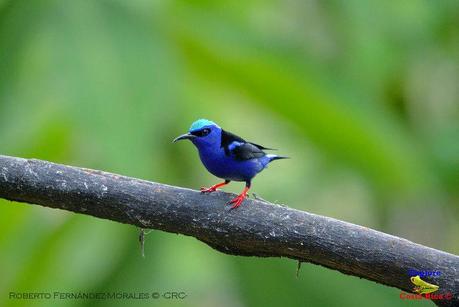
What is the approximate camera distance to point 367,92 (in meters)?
5.43

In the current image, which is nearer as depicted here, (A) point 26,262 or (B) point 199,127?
(B) point 199,127

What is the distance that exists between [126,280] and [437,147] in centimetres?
231

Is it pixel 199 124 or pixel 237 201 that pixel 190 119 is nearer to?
pixel 199 124

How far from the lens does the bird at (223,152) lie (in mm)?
4328

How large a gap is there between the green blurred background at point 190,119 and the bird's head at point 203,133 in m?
0.18

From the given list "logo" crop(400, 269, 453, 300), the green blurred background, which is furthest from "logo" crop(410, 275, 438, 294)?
the green blurred background

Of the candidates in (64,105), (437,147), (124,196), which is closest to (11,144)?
(64,105)

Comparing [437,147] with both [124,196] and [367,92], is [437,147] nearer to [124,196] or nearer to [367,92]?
[367,92]

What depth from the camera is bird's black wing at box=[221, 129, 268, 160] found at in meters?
4.41

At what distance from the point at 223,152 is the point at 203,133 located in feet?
0.46

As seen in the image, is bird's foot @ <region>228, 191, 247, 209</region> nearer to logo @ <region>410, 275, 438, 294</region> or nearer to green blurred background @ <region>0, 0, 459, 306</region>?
green blurred background @ <region>0, 0, 459, 306</region>

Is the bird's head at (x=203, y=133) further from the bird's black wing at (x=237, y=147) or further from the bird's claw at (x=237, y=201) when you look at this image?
the bird's claw at (x=237, y=201)

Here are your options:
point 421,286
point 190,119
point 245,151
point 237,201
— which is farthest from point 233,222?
point 190,119

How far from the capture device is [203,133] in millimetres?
4332
